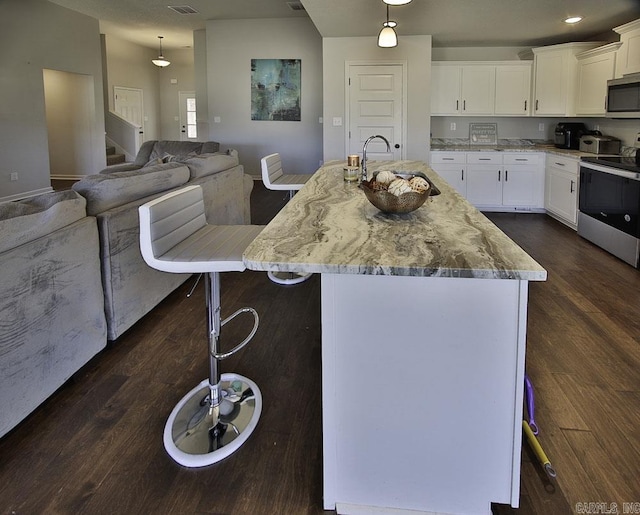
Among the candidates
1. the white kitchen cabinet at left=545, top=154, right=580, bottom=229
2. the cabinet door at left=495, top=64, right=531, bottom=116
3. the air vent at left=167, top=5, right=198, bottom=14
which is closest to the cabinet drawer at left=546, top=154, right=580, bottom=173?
the white kitchen cabinet at left=545, top=154, right=580, bottom=229

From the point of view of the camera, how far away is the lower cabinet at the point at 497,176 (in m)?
6.61

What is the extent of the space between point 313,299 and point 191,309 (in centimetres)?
83

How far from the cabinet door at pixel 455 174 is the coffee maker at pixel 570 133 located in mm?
1324

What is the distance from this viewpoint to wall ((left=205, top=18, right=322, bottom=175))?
9.25 metres

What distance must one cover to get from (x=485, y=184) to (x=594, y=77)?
1716 millimetres

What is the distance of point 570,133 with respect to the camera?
21.4ft

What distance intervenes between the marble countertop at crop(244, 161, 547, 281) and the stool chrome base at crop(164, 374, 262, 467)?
31.8 inches

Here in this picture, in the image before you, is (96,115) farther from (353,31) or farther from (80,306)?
(80,306)

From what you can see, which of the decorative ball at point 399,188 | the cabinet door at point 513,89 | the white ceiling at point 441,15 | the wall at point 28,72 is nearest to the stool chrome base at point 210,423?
the decorative ball at point 399,188

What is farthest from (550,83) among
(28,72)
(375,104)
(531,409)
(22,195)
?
(22,195)

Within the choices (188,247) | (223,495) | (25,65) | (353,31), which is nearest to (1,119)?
(25,65)

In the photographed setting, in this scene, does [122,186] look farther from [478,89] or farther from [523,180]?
[478,89]

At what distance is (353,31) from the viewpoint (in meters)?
6.29

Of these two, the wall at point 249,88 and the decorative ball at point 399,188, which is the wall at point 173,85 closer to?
the wall at point 249,88
